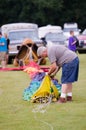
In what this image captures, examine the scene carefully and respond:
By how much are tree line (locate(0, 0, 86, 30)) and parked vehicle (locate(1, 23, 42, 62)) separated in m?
31.3

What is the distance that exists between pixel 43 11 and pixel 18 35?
116 feet

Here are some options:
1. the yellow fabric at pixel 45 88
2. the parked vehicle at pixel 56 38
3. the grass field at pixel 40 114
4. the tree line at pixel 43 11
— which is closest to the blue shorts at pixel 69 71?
the yellow fabric at pixel 45 88

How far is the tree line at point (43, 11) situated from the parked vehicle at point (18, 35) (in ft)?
103

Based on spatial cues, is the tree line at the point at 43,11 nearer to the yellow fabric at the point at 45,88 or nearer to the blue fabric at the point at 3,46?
the blue fabric at the point at 3,46

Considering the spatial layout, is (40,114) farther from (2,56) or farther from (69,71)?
(2,56)

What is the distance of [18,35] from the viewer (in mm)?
28719

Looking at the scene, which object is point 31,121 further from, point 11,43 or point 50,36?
point 50,36

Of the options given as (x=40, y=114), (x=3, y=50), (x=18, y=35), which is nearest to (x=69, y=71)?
(x=40, y=114)

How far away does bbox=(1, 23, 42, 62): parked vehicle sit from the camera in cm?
2699

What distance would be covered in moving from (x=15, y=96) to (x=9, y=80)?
4602 millimetres

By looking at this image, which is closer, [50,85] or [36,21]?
[50,85]

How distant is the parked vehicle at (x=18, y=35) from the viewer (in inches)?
1063

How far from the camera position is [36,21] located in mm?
64250

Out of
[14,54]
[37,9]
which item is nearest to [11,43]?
[14,54]
